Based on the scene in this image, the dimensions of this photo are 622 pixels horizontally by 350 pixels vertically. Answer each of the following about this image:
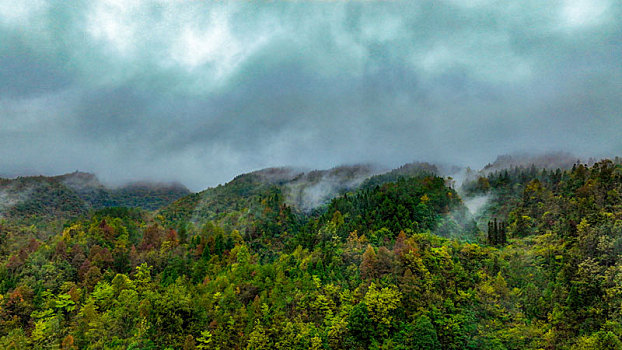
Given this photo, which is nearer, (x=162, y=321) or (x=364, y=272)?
(x=162, y=321)

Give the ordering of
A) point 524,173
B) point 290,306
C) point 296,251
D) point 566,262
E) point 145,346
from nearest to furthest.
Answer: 1. point 145,346
2. point 566,262
3. point 290,306
4. point 296,251
5. point 524,173

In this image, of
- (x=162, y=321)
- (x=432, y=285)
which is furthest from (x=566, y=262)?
(x=162, y=321)

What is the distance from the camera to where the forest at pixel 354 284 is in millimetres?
63500

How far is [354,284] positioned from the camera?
260 ft

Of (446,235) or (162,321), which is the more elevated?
(446,235)

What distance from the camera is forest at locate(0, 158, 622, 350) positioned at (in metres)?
63.5

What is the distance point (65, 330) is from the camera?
7512 centimetres

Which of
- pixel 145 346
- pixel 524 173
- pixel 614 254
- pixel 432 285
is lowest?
pixel 145 346

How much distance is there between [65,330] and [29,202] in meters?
151

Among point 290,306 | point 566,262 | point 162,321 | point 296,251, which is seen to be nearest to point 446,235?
point 566,262

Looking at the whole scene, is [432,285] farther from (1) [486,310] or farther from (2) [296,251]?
(2) [296,251]

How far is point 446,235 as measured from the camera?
108 metres

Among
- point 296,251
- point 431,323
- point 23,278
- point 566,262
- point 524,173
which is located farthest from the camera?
point 524,173

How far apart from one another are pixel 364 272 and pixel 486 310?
24.3m
